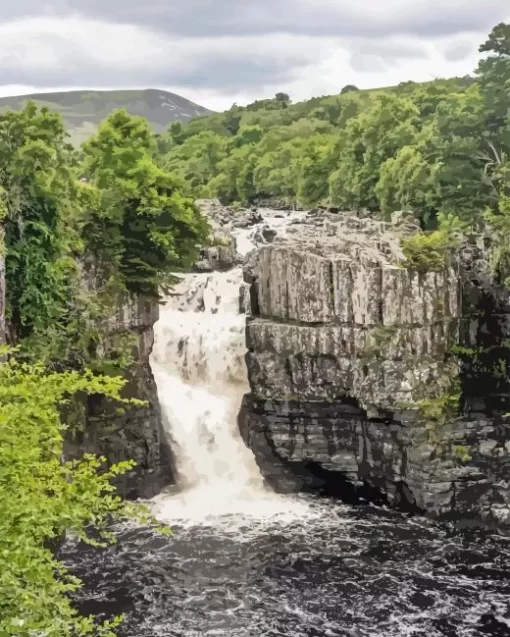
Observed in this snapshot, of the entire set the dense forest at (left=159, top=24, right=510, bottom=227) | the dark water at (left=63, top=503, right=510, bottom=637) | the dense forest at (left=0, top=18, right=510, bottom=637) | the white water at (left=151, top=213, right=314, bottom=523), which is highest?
the dense forest at (left=159, top=24, right=510, bottom=227)

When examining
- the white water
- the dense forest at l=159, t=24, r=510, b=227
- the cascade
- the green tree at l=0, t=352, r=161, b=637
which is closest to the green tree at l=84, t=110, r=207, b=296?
the cascade

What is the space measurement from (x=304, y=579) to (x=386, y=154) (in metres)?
44.2

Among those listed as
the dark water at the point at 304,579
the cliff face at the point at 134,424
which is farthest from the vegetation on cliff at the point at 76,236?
the dark water at the point at 304,579

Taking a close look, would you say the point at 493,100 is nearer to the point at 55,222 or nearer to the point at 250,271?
the point at 250,271

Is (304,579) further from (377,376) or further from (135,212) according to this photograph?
(135,212)

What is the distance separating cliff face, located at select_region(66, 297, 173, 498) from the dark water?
4.03 meters

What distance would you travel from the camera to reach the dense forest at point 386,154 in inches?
1758

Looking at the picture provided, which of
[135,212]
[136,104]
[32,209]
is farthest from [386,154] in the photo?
[136,104]

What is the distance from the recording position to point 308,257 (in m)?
34.4

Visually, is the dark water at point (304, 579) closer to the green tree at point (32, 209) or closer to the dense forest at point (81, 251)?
the dense forest at point (81, 251)

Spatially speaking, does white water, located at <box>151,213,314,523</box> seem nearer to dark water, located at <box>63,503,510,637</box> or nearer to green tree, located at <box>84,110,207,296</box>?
dark water, located at <box>63,503,510,637</box>

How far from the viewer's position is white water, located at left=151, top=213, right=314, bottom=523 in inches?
1351

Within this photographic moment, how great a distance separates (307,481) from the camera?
3647 centimetres

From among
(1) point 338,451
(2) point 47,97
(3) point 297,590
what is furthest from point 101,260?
(2) point 47,97
